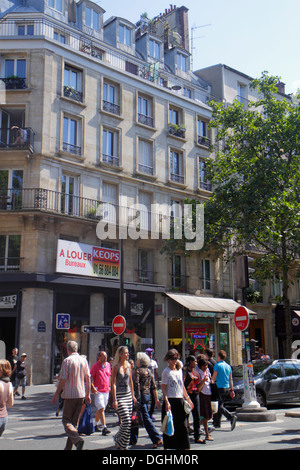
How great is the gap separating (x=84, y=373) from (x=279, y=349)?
26.6 metres

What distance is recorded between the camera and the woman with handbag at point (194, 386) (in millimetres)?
8898

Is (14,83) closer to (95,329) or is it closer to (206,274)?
(95,329)

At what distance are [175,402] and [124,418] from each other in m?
0.80

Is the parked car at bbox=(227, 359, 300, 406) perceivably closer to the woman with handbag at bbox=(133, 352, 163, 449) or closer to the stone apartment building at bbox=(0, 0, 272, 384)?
the stone apartment building at bbox=(0, 0, 272, 384)

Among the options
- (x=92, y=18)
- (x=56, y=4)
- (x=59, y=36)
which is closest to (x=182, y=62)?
(x=92, y=18)

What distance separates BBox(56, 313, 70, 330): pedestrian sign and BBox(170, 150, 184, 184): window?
10.7 m

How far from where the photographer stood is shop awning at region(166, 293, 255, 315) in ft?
82.6

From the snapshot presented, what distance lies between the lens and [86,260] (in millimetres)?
22703

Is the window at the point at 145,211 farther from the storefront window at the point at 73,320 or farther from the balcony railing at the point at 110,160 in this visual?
the storefront window at the point at 73,320

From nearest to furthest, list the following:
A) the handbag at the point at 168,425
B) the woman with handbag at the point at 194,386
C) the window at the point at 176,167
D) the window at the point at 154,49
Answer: the handbag at the point at 168,425, the woman with handbag at the point at 194,386, the window at the point at 176,167, the window at the point at 154,49

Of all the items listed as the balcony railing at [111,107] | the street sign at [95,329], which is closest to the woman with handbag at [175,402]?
the street sign at [95,329]

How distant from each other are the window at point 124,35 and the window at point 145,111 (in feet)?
13.7

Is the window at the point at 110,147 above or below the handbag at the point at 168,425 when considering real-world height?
above
